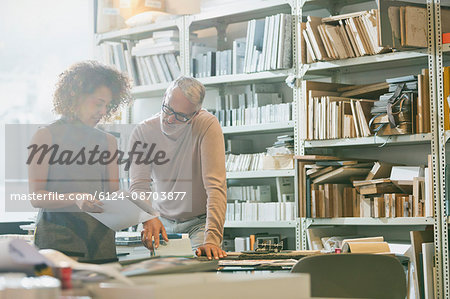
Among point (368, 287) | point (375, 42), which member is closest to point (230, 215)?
point (375, 42)

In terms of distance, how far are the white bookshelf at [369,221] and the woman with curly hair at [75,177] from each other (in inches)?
81.8

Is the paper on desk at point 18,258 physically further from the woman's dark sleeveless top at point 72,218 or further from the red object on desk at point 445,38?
the red object on desk at point 445,38

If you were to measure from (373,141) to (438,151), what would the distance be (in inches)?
15.3

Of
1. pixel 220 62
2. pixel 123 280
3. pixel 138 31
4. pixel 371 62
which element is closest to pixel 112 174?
pixel 123 280

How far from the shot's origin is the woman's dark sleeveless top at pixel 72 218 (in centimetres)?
205

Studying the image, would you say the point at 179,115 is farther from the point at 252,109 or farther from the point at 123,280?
the point at 123,280

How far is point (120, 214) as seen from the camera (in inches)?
77.7

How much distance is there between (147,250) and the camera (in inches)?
90.4

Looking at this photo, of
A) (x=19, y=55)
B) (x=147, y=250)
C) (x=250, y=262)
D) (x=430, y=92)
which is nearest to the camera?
(x=250, y=262)

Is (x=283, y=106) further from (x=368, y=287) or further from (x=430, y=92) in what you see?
(x=368, y=287)

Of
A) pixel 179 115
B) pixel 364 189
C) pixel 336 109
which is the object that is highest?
pixel 336 109

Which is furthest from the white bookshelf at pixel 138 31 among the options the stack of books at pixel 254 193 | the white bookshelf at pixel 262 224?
the white bookshelf at pixel 262 224

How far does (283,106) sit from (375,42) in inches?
31.1

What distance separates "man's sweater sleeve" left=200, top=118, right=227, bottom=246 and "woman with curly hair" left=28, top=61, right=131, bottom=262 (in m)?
0.48
